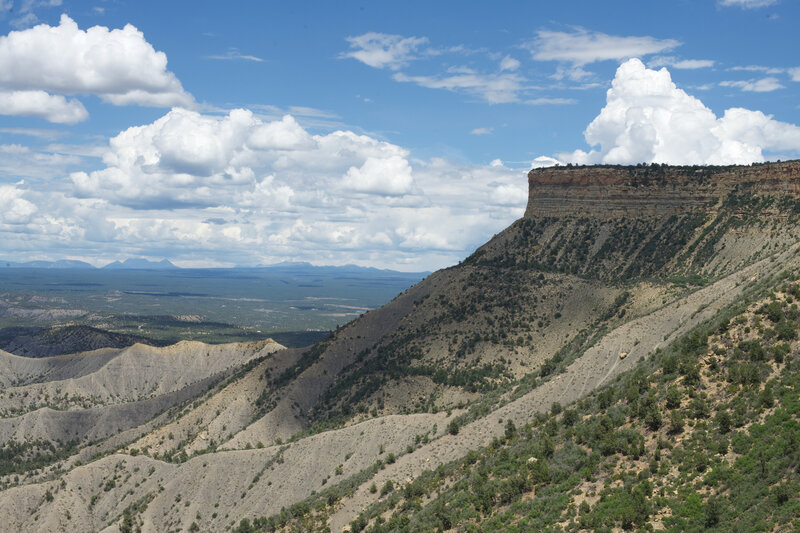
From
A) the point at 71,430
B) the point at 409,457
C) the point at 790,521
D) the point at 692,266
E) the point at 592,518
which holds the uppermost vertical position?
the point at 692,266

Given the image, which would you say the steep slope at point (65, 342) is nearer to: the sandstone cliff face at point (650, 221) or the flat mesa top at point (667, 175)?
the sandstone cliff face at point (650, 221)

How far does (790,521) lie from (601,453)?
9.59m

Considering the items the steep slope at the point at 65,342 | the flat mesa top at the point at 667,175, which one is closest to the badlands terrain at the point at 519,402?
the flat mesa top at the point at 667,175

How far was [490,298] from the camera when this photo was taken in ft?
305

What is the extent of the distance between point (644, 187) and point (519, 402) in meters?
61.0

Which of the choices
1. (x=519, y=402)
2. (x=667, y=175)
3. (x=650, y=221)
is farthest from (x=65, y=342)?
(x=519, y=402)

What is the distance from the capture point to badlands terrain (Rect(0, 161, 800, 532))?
30.1 metres

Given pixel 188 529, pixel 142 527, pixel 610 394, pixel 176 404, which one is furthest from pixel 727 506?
pixel 176 404

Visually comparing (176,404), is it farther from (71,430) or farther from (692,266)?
(692,266)

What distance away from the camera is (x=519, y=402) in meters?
51.9

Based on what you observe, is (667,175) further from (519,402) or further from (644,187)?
(519,402)

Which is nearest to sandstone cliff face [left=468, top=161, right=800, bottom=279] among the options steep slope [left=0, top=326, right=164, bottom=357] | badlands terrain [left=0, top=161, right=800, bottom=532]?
badlands terrain [left=0, top=161, right=800, bottom=532]

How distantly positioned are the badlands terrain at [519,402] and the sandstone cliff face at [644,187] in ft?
0.98

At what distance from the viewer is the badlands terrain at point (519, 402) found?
1184 inches
